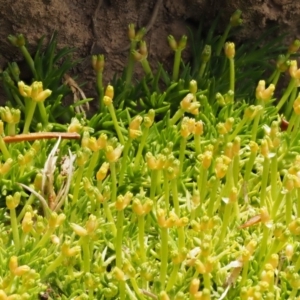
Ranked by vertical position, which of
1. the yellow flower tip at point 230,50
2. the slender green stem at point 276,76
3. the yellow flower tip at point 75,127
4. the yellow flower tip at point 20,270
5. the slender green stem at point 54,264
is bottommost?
the slender green stem at point 54,264

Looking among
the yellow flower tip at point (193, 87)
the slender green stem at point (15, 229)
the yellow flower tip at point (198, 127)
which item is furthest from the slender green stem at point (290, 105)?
the slender green stem at point (15, 229)

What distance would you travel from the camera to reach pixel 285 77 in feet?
7.02

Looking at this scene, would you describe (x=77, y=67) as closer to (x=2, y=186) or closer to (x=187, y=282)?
(x=2, y=186)

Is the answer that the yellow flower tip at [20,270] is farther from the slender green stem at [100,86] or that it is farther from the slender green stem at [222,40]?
the slender green stem at [222,40]

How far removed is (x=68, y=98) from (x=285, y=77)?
65 centimetres

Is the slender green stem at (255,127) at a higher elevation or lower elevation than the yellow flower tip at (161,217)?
higher

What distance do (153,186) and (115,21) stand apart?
0.65 m

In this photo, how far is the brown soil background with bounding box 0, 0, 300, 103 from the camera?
1909 mm

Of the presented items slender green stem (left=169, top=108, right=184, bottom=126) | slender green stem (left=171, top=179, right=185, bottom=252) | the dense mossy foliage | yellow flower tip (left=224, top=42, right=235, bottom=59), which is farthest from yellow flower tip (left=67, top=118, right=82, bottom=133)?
yellow flower tip (left=224, top=42, right=235, bottom=59)

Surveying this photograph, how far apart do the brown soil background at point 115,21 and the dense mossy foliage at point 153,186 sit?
56mm

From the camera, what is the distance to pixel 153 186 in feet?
5.06

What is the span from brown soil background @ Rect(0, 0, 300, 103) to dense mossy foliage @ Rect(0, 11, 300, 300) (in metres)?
0.06

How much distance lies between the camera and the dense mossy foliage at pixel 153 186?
55.3 inches

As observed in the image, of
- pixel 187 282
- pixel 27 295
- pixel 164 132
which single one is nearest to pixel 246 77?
pixel 164 132
